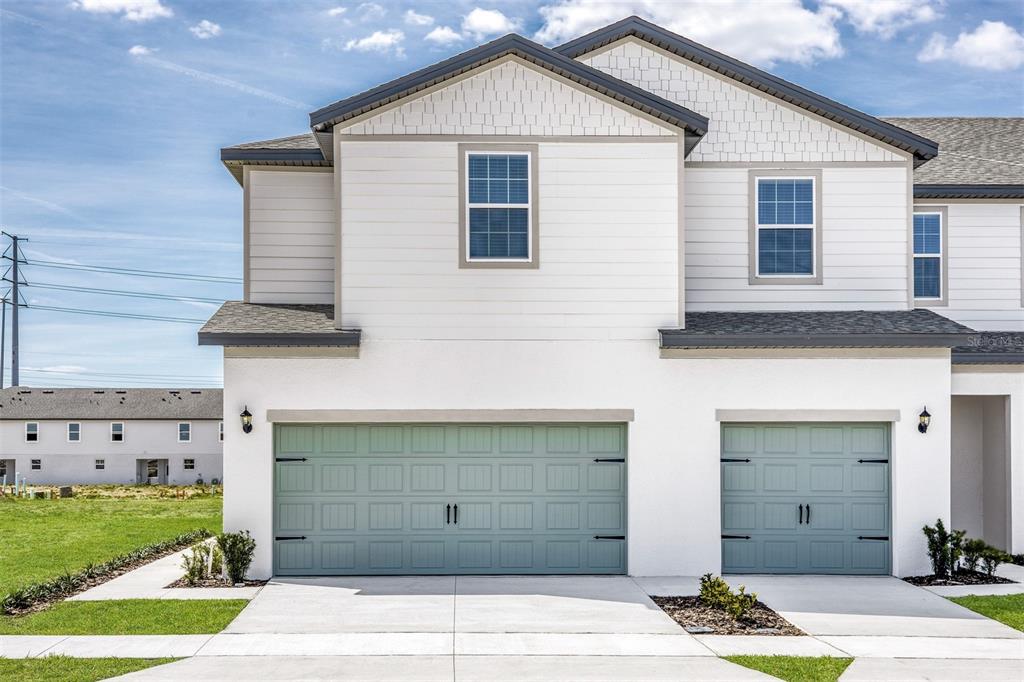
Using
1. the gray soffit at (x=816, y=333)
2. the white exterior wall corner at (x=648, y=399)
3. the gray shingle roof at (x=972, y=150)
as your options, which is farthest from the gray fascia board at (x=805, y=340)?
the gray shingle roof at (x=972, y=150)

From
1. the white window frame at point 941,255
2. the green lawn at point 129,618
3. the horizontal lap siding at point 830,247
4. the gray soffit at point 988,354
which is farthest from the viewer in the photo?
the white window frame at point 941,255

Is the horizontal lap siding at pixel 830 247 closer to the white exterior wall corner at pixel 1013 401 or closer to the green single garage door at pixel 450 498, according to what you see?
the white exterior wall corner at pixel 1013 401

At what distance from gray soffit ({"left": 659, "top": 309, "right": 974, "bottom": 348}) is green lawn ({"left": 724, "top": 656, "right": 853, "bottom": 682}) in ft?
17.5

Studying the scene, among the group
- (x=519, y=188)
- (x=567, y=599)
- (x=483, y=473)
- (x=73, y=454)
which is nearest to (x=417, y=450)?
(x=483, y=473)

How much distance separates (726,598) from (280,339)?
275 inches

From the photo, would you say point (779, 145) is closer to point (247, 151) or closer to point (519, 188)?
point (519, 188)

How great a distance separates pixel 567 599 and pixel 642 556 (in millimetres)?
2084

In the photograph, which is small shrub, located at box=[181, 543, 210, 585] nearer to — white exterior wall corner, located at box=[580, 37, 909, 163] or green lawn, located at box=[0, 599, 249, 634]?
green lawn, located at box=[0, 599, 249, 634]

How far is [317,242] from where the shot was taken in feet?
52.3

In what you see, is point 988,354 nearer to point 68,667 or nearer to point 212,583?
point 212,583

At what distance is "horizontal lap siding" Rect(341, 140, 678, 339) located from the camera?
1458 cm

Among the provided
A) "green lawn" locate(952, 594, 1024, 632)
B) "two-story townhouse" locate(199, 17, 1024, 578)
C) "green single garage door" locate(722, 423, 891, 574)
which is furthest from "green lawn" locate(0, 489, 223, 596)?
"green lawn" locate(952, 594, 1024, 632)

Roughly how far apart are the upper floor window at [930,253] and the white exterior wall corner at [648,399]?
10.6 feet

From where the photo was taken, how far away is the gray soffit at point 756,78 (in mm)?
15820
